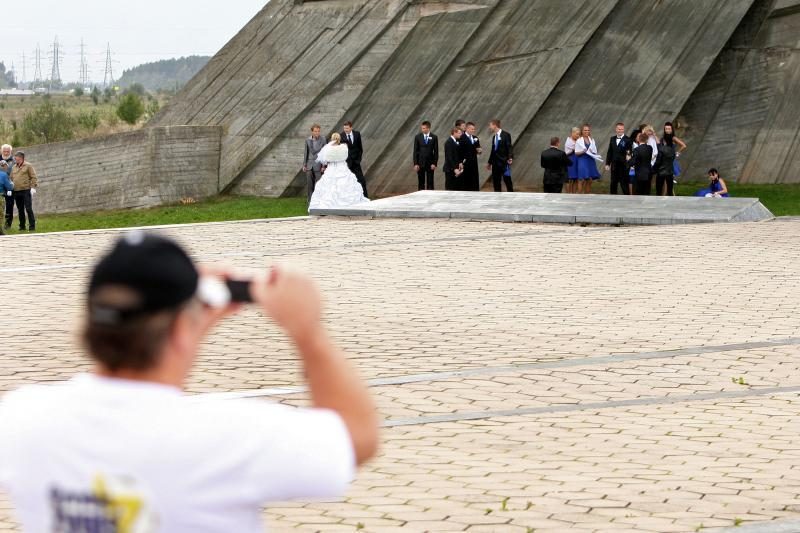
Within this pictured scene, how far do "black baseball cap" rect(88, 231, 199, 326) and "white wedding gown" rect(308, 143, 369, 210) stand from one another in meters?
21.9

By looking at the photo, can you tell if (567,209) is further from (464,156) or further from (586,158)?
(586,158)

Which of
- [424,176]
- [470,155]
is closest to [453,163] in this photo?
[470,155]

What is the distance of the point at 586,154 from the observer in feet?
86.4

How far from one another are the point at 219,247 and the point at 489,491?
12.8 m

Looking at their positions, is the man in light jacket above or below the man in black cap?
below

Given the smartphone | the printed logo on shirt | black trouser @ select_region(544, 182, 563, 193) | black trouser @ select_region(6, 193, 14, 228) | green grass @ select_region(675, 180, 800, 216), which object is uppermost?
the smartphone

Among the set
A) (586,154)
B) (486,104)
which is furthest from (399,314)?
(486,104)

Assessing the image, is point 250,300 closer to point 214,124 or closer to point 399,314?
point 399,314

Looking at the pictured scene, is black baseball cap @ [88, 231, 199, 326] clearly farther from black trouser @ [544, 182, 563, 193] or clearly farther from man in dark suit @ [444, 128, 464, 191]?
man in dark suit @ [444, 128, 464, 191]

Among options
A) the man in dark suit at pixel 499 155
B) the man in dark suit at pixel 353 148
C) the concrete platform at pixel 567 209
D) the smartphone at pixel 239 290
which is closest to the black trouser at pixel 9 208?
the concrete platform at pixel 567 209

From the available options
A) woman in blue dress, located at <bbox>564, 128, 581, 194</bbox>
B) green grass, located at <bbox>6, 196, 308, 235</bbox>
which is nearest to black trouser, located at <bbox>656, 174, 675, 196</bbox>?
woman in blue dress, located at <bbox>564, 128, 581, 194</bbox>

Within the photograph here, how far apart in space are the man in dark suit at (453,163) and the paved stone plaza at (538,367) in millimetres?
6440

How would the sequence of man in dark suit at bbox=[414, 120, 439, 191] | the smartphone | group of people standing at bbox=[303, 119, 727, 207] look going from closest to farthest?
1. the smartphone
2. group of people standing at bbox=[303, 119, 727, 207]
3. man in dark suit at bbox=[414, 120, 439, 191]

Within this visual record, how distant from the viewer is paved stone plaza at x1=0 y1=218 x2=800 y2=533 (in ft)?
22.1
